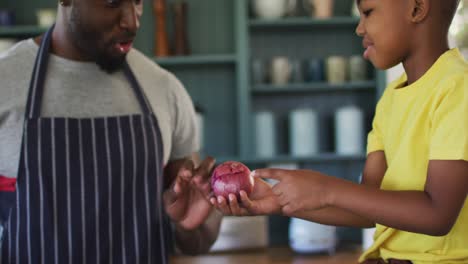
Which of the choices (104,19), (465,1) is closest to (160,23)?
→ (465,1)

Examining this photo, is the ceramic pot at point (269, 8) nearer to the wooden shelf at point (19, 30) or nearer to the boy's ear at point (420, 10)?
the wooden shelf at point (19, 30)

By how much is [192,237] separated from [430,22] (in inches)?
32.7

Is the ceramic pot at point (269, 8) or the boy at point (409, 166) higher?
the ceramic pot at point (269, 8)

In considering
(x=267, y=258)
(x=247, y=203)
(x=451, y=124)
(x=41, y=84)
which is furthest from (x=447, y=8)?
(x=267, y=258)

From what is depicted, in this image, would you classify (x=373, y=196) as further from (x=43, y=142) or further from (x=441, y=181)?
(x=43, y=142)

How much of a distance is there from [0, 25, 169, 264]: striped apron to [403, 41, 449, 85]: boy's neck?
0.70 m

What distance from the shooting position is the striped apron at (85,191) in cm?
134

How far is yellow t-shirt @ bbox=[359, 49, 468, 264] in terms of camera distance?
2.85 feet

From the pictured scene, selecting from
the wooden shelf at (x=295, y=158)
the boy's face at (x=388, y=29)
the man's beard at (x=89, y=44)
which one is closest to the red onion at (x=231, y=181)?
the boy's face at (x=388, y=29)

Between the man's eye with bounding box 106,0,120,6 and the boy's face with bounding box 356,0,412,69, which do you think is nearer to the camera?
the boy's face with bounding box 356,0,412,69

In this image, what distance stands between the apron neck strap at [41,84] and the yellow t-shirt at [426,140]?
2.23 ft

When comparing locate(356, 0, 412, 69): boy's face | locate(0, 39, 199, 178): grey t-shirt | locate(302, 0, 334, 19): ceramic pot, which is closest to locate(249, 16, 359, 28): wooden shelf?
locate(302, 0, 334, 19): ceramic pot

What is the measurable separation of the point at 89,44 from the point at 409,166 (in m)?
0.80

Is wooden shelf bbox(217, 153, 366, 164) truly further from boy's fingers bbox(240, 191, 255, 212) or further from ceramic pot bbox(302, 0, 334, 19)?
boy's fingers bbox(240, 191, 255, 212)
